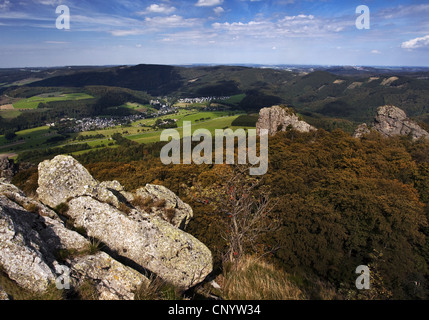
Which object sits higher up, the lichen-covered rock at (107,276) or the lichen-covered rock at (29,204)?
the lichen-covered rock at (29,204)

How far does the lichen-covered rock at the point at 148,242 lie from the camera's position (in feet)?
28.4

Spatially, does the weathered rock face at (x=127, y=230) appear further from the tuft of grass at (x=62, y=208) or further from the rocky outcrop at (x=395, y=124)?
the rocky outcrop at (x=395, y=124)

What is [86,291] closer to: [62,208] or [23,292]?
[23,292]

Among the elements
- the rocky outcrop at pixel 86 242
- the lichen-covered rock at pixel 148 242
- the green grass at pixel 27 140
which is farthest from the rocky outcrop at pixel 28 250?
the green grass at pixel 27 140

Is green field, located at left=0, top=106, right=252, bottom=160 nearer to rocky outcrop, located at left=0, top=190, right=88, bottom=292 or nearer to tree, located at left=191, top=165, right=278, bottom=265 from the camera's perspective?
tree, located at left=191, top=165, right=278, bottom=265

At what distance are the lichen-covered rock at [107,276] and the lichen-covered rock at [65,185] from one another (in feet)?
12.0

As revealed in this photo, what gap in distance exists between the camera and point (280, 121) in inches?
3029

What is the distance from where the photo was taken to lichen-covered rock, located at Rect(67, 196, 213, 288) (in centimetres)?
866

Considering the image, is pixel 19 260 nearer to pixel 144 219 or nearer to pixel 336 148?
pixel 144 219

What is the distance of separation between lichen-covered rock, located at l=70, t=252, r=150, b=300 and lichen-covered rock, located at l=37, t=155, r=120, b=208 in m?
3.66

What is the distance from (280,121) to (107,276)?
76253 mm

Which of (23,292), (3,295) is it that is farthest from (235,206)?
(3,295)

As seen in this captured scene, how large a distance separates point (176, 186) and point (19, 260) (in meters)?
25.2

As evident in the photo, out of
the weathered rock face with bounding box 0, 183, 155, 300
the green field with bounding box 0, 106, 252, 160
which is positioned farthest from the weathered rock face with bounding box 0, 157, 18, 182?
the green field with bounding box 0, 106, 252, 160
